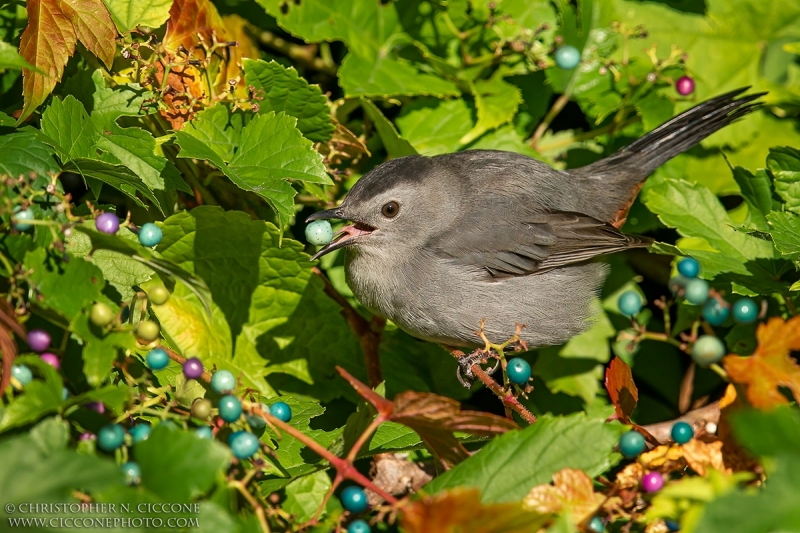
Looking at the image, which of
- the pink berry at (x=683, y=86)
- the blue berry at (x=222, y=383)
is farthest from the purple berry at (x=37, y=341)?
the pink berry at (x=683, y=86)

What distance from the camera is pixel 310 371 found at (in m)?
3.62

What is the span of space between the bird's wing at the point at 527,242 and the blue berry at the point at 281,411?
143 centimetres

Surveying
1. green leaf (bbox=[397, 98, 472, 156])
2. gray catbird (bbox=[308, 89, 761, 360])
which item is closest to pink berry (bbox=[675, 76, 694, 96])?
gray catbird (bbox=[308, 89, 761, 360])

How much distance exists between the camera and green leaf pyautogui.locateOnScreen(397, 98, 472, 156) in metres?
4.36

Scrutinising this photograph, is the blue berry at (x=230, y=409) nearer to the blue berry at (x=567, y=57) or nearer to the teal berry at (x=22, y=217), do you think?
the teal berry at (x=22, y=217)

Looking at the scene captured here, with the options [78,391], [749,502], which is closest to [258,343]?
[78,391]

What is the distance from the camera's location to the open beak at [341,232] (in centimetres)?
371

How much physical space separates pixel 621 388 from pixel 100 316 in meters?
1.69

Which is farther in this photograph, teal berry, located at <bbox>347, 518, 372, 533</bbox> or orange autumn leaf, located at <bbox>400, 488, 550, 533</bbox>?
teal berry, located at <bbox>347, 518, 372, 533</bbox>

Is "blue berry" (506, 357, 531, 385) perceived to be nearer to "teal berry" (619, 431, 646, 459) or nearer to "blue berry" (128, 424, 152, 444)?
"teal berry" (619, 431, 646, 459)

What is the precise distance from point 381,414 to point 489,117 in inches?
92.8

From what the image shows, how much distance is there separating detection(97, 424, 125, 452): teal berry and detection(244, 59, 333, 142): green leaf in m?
1.78

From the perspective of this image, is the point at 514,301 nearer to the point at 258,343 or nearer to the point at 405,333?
the point at 405,333

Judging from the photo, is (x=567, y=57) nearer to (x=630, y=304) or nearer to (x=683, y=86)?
(x=683, y=86)
